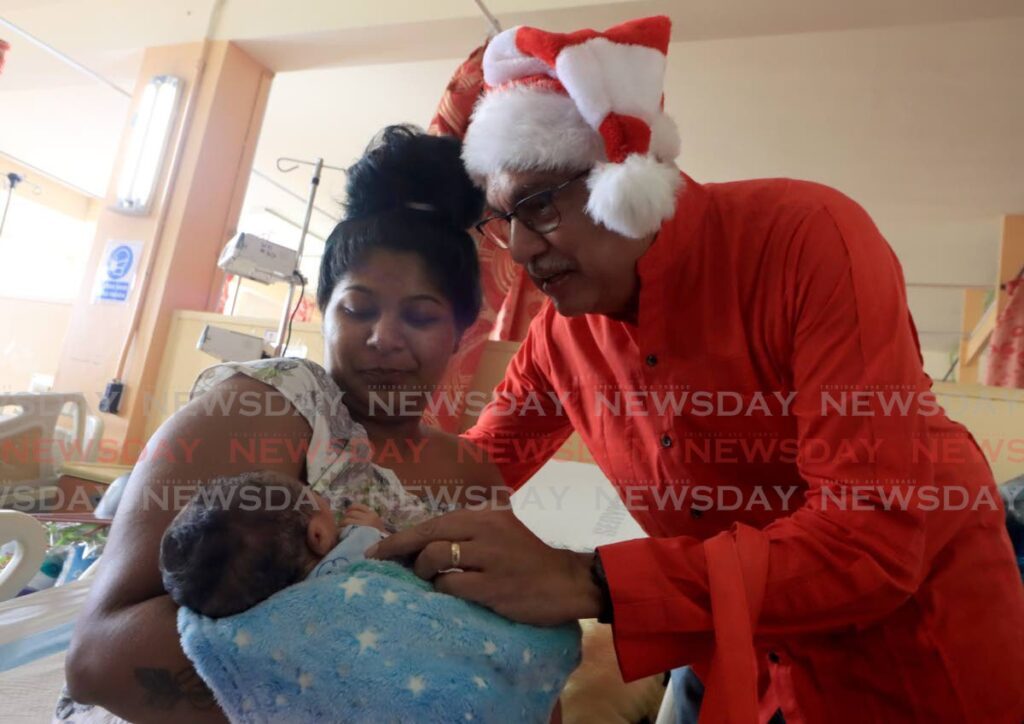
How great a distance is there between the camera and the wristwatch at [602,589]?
800mm

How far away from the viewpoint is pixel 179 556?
0.71m

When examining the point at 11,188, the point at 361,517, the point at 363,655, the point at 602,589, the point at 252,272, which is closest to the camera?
the point at 363,655

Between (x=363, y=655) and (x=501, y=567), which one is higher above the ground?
(x=501, y=567)

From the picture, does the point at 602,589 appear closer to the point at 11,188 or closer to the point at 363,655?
the point at 363,655

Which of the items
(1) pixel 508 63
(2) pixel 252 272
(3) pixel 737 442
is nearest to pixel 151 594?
(3) pixel 737 442

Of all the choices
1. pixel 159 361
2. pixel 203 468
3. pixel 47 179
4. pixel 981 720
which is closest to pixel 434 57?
pixel 159 361

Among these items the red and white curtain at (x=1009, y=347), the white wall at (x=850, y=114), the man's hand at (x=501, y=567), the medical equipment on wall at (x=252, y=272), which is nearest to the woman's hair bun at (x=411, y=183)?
the man's hand at (x=501, y=567)

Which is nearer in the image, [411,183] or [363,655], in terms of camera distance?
[363,655]

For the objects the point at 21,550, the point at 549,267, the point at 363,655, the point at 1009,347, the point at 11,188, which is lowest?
the point at 21,550

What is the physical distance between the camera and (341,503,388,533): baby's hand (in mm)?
923

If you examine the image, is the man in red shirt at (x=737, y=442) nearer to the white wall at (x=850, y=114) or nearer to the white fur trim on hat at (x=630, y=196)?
the white fur trim on hat at (x=630, y=196)

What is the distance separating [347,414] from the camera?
1.08 meters

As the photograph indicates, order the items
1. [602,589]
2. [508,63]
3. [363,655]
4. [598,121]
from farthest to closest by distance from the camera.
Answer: [508,63], [598,121], [602,589], [363,655]

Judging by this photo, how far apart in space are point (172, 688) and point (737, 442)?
0.84 metres
